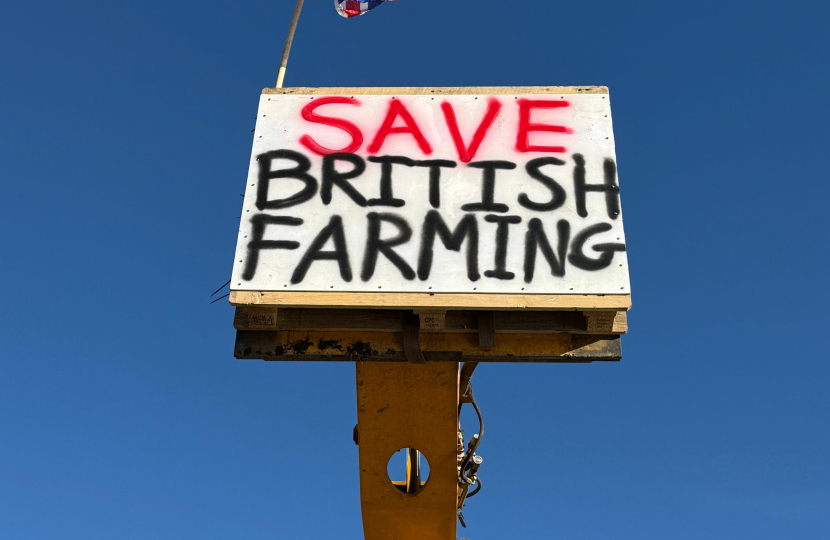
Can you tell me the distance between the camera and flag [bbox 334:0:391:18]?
10.0 m

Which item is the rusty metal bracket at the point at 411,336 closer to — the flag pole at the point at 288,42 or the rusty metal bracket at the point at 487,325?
the rusty metal bracket at the point at 487,325

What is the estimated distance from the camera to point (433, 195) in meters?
6.51

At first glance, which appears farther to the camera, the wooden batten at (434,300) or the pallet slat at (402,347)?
the pallet slat at (402,347)

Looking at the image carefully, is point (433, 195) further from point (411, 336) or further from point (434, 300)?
point (411, 336)

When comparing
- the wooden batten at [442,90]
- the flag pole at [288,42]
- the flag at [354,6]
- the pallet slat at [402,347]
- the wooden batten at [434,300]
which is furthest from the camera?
the flag at [354,6]

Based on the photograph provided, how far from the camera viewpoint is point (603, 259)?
6.18 metres

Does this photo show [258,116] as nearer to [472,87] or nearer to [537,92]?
[472,87]

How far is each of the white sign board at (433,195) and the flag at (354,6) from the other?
10.8ft

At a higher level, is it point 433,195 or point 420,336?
point 433,195

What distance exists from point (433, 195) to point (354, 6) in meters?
4.40

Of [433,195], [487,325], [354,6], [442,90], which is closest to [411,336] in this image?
[487,325]

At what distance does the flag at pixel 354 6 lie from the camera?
1005 centimetres

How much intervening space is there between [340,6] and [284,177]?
4181mm

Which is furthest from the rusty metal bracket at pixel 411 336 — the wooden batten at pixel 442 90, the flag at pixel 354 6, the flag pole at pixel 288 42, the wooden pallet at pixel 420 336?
the flag at pixel 354 6
